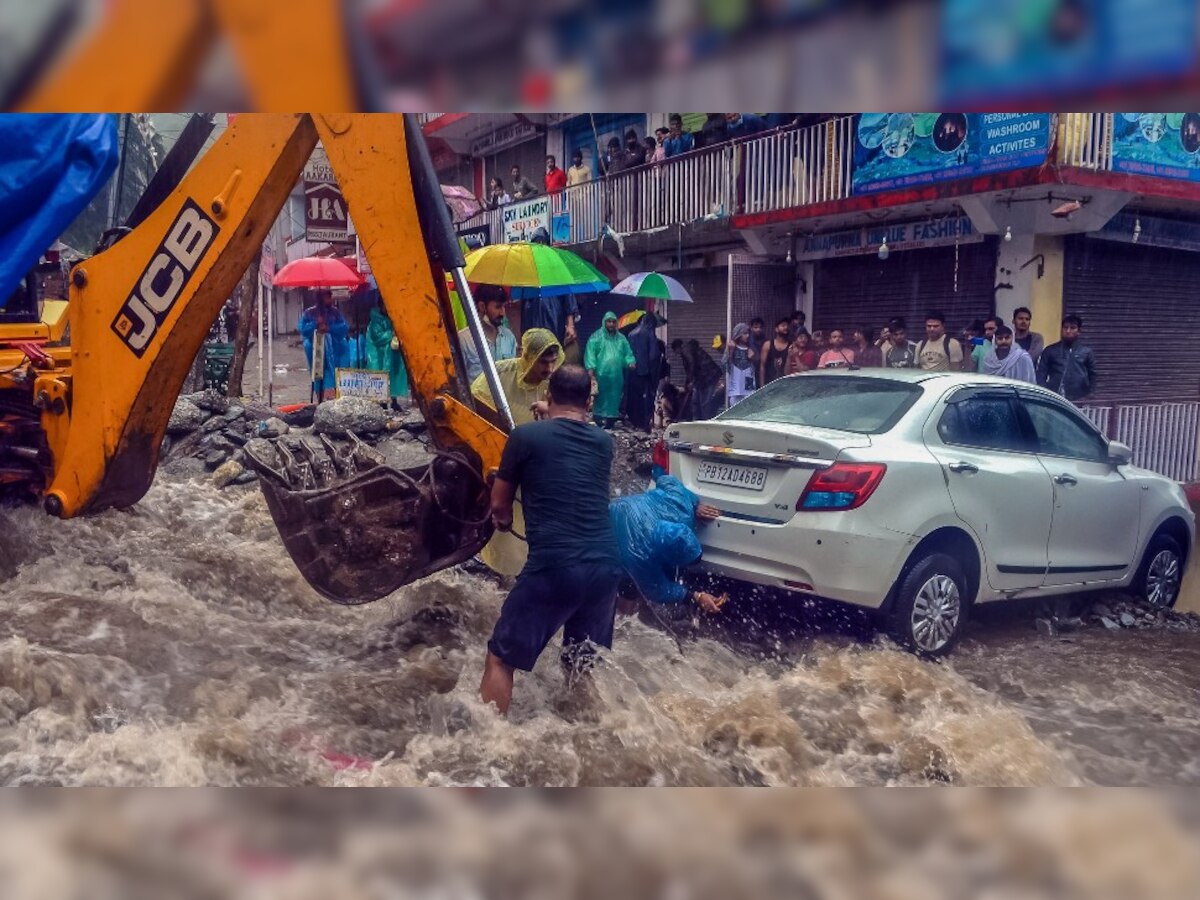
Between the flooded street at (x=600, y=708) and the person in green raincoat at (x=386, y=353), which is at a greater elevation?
the person in green raincoat at (x=386, y=353)

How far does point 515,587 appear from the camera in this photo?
406 cm

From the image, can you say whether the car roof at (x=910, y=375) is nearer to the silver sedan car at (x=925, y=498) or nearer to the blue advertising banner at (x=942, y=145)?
the silver sedan car at (x=925, y=498)

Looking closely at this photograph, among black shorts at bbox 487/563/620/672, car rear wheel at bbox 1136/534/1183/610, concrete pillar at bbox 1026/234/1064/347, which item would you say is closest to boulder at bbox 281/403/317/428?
black shorts at bbox 487/563/620/672

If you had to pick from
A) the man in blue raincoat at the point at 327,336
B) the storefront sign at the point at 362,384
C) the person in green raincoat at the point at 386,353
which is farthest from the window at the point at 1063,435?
Result: the man in blue raincoat at the point at 327,336

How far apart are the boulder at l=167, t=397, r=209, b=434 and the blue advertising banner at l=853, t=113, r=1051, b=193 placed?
360 centimetres

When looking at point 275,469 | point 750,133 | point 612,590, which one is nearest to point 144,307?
point 275,469

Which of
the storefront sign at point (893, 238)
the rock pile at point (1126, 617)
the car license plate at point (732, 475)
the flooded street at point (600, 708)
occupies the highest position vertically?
the storefront sign at point (893, 238)

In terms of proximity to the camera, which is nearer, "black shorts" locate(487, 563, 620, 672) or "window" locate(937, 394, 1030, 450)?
"black shorts" locate(487, 563, 620, 672)

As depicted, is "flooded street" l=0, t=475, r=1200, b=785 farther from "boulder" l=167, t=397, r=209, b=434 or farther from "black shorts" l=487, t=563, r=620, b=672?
"boulder" l=167, t=397, r=209, b=434

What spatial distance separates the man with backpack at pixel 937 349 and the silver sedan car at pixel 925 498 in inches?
2.0

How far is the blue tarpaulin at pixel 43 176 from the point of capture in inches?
181

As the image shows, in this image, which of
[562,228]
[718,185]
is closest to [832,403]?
[718,185]

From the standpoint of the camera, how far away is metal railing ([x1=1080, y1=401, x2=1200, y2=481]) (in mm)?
4555

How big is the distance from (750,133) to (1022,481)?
1.94 meters
